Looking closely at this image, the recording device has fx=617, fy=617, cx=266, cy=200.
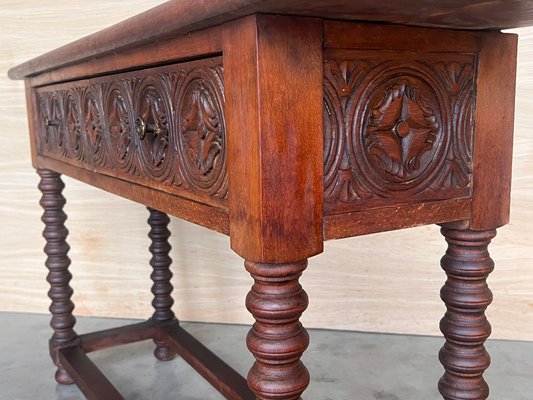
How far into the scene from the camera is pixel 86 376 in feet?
5.65

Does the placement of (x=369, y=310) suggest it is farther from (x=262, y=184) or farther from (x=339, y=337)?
(x=262, y=184)

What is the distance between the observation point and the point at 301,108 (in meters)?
0.81

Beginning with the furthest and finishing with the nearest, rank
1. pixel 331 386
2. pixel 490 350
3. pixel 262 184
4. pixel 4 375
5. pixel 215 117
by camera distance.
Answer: pixel 490 350 < pixel 4 375 < pixel 331 386 < pixel 215 117 < pixel 262 184

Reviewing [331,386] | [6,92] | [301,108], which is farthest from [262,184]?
[6,92]

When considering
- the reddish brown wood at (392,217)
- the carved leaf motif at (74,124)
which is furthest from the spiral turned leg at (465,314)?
the carved leaf motif at (74,124)

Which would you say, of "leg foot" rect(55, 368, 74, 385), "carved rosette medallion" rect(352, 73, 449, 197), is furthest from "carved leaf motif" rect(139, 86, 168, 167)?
"leg foot" rect(55, 368, 74, 385)

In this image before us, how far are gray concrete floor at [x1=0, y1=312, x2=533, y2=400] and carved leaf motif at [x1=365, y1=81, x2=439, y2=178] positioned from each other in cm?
106

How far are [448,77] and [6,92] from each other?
2.00 metres

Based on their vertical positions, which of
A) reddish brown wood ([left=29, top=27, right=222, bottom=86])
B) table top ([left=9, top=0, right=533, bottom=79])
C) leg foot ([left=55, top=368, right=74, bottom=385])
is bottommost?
leg foot ([left=55, top=368, right=74, bottom=385])

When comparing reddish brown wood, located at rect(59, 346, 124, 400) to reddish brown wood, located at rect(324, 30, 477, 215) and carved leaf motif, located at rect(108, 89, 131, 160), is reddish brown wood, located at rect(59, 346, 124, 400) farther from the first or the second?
reddish brown wood, located at rect(324, 30, 477, 215)

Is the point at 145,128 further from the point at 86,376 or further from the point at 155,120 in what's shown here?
the point at 86,376

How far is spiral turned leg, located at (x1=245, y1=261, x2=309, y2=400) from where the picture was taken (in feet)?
2.78

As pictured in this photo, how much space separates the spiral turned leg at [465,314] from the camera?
1137mm

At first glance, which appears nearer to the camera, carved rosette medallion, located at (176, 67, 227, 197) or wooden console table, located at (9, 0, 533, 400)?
wooden console table, located at (9, 0, 533, 400)
